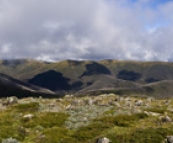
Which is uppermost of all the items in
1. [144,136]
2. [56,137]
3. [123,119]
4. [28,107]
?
[28,107]

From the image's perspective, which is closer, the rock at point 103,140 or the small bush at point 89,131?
the rock at point 103,140

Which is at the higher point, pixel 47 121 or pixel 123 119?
pixel 123 119

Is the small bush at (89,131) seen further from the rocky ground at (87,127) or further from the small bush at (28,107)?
the small bush at (28,107)

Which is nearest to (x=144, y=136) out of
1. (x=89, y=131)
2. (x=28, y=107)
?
(x=89, y=131)

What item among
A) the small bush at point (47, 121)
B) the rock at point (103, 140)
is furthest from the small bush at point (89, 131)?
the small bush at point (47, 121)

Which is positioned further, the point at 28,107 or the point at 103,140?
the point at 28,107

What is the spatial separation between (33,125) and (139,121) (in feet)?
33.9

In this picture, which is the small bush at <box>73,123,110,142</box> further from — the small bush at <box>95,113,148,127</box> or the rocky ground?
the small bush at <box>95,113,148,127</box>

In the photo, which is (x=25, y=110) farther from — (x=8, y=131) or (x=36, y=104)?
(x=8, y=131)

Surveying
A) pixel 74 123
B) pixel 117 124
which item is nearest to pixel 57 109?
pixel 74 123

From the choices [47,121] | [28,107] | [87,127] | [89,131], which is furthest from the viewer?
[28,107]

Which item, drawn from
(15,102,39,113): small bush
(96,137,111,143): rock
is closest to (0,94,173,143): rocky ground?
(15,102,39,113): small bush

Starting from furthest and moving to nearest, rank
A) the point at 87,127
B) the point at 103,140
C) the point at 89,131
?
the point at 87,127
the point at 89,131
the point at 103,140

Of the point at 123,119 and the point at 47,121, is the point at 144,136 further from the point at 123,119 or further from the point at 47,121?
the point at 47,121
